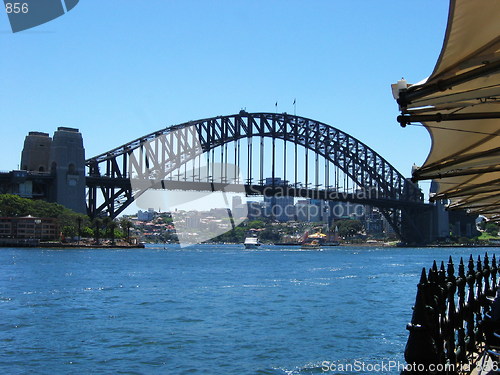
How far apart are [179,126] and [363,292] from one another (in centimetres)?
5435

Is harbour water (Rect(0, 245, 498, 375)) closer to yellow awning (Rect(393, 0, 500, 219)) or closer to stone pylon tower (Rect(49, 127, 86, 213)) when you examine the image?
yellow awning (Rect(393, 0, 500, 219))

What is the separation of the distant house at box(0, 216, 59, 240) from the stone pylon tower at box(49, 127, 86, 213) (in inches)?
116

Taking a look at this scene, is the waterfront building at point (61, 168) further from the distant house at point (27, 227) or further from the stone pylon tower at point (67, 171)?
the distant house at point (27, 227)

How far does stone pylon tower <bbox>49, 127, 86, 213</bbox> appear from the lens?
67312 millimetres

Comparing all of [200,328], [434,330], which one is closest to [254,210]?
[200,328]

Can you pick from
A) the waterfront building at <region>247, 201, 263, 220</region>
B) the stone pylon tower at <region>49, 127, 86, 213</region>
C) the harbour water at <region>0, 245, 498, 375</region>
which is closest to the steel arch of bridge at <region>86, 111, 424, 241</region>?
the stone pylon tower at <region>49, 127, 86, 213</region>

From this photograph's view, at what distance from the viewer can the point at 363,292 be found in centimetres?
2414

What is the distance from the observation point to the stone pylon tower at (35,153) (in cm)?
7250

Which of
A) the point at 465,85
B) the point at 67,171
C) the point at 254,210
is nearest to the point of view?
the point at 465,85

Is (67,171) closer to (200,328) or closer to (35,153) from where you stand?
(35,153)

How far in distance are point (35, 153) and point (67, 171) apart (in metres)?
7.46

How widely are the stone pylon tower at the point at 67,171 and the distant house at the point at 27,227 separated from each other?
2.94 metres

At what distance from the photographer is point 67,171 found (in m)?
67.6

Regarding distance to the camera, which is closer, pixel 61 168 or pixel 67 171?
pixel 61 168
